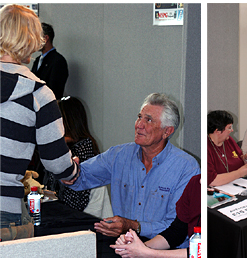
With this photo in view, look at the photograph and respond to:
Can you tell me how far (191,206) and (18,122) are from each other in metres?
0.73

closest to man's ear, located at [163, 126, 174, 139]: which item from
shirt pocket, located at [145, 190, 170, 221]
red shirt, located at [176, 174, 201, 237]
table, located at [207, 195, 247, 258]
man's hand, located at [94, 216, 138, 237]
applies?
shirt pocket, located at [145, 190, 170, 221]

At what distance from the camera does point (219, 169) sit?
4.08 ft

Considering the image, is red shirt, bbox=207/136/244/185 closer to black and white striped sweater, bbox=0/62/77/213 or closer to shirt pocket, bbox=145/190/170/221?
shirt pocket, bbox=145/190/170/221

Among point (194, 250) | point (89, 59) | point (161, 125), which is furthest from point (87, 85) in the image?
point (194, 250)

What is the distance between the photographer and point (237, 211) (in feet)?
3.79

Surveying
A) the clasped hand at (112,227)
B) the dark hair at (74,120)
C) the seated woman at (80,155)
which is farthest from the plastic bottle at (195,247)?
the dark hair at (74,120)

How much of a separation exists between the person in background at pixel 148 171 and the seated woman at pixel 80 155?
266 millimetres

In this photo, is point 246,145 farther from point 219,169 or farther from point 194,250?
point 194,250

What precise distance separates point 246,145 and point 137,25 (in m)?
1.94

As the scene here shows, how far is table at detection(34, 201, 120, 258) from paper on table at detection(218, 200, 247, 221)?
41 cm

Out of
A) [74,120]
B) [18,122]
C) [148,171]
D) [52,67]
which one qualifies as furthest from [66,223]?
[52,67]

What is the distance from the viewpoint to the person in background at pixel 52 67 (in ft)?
11.5

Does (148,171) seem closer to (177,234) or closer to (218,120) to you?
(177,234)

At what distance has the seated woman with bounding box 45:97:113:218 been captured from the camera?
6.95 feet
